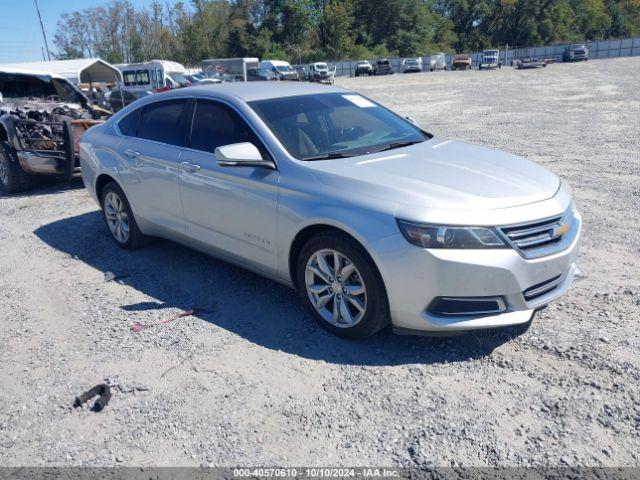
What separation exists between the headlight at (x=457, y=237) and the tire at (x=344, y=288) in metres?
0.40

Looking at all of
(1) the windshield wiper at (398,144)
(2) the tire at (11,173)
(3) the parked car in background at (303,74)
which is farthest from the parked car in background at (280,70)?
(1) the windshield wiper at (398,144)

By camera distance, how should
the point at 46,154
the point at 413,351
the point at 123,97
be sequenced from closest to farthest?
the point at 413,351
the point at 46,154
the point at 123,97

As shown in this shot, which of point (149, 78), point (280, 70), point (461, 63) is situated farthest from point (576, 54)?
point (149, 78)

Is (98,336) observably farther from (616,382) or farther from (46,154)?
(46,154)

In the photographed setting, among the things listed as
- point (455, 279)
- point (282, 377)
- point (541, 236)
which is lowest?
point (282, 377)

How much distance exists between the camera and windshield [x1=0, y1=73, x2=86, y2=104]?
12.1m

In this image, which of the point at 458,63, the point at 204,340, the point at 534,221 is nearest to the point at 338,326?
the point at 204,340

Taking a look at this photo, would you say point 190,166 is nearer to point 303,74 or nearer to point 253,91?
point 253,91

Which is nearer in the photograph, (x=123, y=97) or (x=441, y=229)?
(x=441, y=229)

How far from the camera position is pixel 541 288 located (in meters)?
3.62

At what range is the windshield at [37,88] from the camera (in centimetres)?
1209

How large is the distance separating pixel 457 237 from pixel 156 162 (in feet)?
9.86

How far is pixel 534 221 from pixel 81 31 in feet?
380

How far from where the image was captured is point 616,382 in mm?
3344
